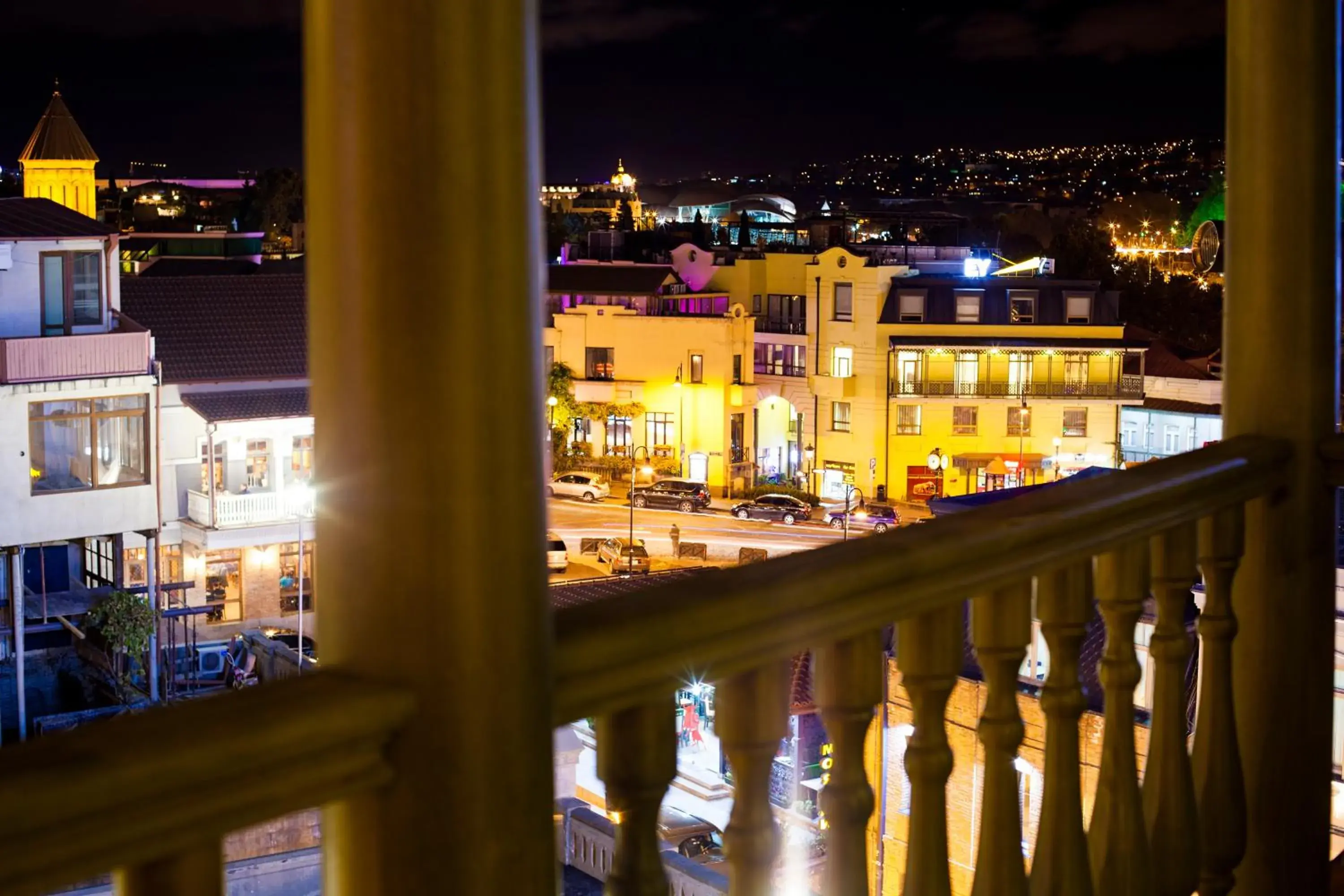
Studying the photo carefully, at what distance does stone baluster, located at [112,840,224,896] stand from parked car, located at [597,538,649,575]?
50.7 ft

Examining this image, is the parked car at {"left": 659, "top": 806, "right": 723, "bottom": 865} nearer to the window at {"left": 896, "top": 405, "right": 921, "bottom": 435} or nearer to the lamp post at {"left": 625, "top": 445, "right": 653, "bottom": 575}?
the lamp post at {"left": 625, "top": 445, "right": 653, "bottom": 575}

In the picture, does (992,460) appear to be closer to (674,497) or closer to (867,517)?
A: (867,517)

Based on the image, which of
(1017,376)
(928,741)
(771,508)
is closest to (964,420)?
(1017,376)

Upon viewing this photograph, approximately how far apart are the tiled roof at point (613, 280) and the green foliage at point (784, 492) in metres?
2.90

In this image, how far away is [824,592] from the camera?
3.61 feet

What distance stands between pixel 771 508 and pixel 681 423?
2.12m

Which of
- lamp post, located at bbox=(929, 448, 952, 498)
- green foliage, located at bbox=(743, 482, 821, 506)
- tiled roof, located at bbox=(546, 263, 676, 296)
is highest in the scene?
tiled roof, located at bbox=(546, 263, 676, 296)

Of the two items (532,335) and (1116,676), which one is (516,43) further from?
(1116,676)

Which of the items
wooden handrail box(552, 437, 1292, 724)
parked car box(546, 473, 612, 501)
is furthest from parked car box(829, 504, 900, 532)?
wooden handrail box(552, 437, 1292, 724)

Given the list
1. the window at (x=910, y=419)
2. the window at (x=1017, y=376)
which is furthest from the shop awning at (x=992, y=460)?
the window at (x=1017, y=376)

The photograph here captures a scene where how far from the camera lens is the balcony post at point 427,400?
2.65 ft

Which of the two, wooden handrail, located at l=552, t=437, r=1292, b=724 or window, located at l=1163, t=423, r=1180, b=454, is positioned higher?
wooden handrail, located at l=552, t=437, r=1292, b=724

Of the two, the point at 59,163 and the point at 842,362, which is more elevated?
the point at 59,163

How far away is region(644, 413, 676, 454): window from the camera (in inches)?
872
